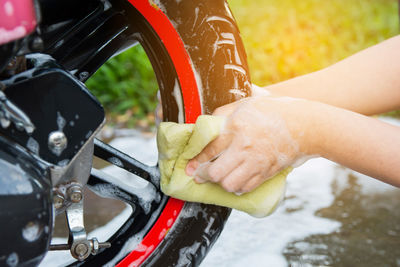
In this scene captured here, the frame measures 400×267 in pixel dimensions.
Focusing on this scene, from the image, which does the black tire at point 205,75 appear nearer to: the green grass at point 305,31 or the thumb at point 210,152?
the thumb at point 210,152

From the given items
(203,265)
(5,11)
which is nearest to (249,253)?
(203,265)

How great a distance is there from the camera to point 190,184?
3.69 ft

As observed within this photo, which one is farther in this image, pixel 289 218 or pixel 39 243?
pixel 289 218

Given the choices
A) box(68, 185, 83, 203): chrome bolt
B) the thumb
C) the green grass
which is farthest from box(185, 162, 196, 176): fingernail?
the green grass

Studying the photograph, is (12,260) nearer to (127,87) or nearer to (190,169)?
(190,169)

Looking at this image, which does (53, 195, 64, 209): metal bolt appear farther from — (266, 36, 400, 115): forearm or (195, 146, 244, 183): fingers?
(266, 36, 400, 115): forearm

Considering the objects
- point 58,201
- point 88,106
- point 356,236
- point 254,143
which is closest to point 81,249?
point 58,201

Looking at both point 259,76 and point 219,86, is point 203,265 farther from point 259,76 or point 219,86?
point 259,76

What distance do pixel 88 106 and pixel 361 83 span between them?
0.78 m

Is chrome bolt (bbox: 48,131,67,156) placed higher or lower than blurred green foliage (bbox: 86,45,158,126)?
higher

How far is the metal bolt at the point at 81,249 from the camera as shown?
42.9 inches

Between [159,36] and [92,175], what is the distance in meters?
0.37

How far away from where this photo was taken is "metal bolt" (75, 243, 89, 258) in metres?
1.09

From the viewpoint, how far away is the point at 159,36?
3.55 feet
